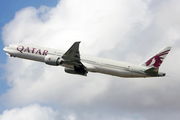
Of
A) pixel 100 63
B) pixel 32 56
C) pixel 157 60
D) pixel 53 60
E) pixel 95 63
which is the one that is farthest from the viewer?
pixel 32 56

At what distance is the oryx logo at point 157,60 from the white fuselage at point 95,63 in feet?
5.01

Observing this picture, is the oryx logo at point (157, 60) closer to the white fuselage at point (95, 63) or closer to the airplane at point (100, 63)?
the airplane at point (100, 63)

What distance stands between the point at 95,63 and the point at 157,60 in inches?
480

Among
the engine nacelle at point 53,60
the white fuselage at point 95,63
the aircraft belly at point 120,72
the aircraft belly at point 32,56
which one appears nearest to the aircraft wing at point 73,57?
the engine nacelle at point 53,60

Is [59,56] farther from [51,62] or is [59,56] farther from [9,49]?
[9,49]

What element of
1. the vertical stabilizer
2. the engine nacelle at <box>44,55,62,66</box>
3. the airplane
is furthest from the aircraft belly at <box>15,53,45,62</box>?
the vertical stabilizer

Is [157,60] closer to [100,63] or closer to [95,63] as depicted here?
[100,63]

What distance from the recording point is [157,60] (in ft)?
150

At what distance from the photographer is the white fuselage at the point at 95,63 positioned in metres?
45.0

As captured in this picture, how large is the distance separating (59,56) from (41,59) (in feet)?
13.7

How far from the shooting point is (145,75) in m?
44.5

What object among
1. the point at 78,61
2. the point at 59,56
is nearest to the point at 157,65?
the point at 78,61

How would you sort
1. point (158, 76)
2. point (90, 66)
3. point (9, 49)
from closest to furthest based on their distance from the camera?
point (158, 76)
point (90, 66)
point (9, 49)

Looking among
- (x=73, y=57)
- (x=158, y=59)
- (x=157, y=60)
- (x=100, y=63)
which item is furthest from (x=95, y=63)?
(x=158, y=59)
